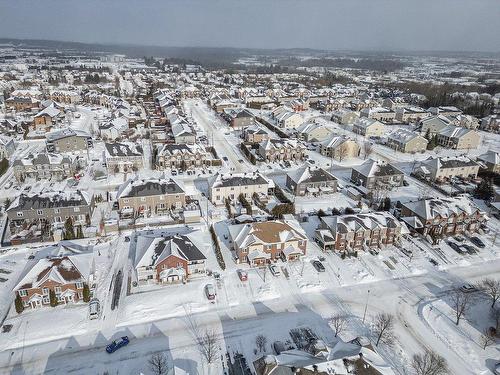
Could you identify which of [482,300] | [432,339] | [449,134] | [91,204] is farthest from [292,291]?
[449,134]

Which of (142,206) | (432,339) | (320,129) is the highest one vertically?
(320,129)

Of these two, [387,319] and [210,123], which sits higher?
[210,123]

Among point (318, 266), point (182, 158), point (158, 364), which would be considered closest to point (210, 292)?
point (158, 364)

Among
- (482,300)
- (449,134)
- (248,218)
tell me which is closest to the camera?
(482,300)

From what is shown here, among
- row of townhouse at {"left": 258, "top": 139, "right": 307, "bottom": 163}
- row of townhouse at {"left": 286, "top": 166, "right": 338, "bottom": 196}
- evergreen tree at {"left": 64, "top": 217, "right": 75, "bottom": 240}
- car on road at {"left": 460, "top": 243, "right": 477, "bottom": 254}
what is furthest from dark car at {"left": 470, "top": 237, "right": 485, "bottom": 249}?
evergreen tree at {"left": 64, "top": 217, "right": 75, "bottom": 240}

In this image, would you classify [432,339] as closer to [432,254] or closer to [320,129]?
[432,254]

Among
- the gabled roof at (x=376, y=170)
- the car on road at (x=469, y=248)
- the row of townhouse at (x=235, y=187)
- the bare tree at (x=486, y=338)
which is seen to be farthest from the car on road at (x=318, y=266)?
the gabled roof at (x=376, y=170)

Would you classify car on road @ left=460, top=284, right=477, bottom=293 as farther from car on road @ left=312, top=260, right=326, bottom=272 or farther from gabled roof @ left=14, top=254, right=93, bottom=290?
gabled roof @ left=14, top=254, right=93, bottom=290

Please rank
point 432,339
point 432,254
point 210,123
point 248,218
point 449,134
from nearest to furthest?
point 432,339 → point 432,254 → point 248,218 → point 449,134 → point 210,123
